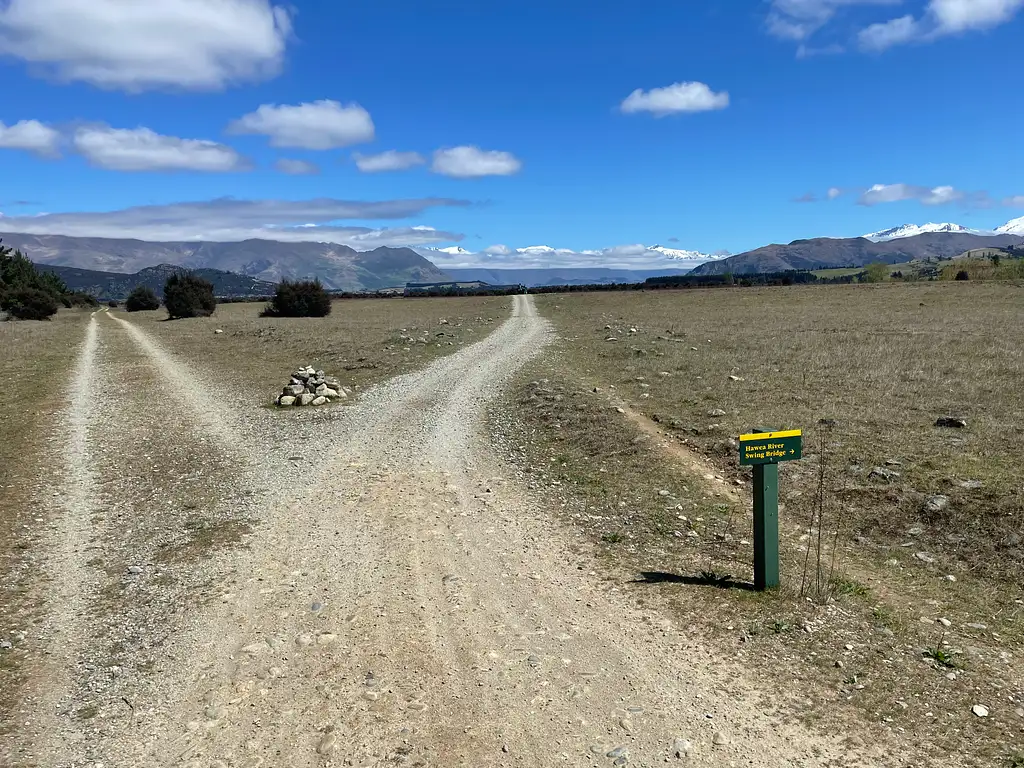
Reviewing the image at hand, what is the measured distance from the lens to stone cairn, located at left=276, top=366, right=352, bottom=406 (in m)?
19.7

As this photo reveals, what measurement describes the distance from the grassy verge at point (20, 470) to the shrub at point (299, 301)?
34.9 metres

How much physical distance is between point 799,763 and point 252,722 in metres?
4.39

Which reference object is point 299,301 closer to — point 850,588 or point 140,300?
point 140,300

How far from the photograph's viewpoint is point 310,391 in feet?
66.3

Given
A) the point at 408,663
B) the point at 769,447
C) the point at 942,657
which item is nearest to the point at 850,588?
the point at 942,657

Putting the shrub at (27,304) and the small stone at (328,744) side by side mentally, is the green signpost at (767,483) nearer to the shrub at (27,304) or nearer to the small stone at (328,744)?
the small stone at (328,744)

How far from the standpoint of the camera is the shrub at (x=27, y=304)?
64875 millimetres

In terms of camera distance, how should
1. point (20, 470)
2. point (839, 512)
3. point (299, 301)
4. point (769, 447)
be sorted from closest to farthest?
point (769, 447) → point (839, 512) → point (20, 470) → point (299, 301)

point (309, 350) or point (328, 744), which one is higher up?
point (309, 350)

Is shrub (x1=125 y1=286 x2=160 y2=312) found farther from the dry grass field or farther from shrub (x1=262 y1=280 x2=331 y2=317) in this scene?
the dry grass field

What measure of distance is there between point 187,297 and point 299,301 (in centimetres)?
1189

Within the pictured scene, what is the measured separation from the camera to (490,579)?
8.24 m

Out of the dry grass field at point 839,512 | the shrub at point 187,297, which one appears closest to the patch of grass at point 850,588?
the dry grass field at point 839,512

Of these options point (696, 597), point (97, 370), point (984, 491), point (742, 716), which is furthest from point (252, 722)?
point (97, 370)
